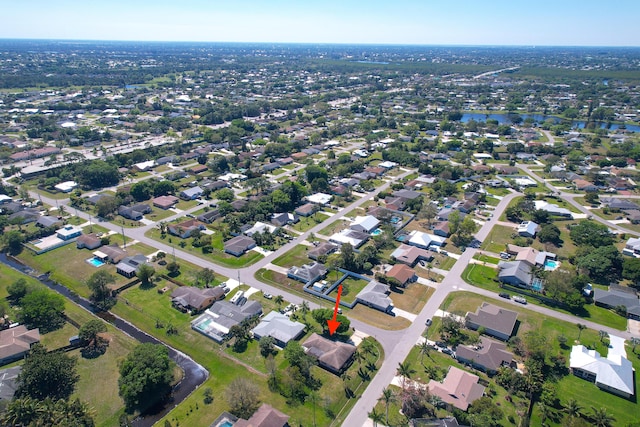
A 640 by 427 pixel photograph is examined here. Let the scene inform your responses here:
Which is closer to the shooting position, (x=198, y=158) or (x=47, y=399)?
(x=47, y=399)

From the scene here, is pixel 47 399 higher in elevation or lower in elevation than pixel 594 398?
higher

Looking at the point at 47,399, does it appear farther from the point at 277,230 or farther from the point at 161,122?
the point at 161,122

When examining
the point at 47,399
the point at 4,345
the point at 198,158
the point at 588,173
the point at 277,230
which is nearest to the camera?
the point at 47,399

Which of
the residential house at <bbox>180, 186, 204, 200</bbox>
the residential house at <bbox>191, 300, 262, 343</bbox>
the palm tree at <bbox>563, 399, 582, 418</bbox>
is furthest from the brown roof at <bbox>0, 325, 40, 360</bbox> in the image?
the palm tree at <bbox>563, 399, 582, 418</bbox>

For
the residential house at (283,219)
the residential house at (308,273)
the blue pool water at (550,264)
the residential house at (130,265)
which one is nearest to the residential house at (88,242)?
the residential house at (130,265)

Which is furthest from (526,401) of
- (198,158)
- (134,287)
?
(198,158)
